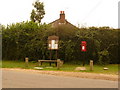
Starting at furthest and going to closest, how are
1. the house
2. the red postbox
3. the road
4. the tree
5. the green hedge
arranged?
1. the tree
2. the house
3. the green hedge
4. the red postbox
5. the road

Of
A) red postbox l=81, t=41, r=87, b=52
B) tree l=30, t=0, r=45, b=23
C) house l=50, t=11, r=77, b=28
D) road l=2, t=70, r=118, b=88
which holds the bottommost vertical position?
road l=2, t=70, r=118, b=88

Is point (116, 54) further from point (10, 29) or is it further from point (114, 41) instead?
point (10, 29)

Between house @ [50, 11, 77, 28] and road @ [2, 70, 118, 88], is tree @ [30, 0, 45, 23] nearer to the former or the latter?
house @ [50, 11, 77, 28]

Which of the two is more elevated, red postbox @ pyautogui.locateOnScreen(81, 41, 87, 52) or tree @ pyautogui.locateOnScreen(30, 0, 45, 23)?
tree @ pyautogui.locateOnScreen(30, 0, 45, 23)

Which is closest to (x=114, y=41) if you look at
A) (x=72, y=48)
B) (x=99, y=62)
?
(x=99, y=62)

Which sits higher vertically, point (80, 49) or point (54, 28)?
point (54, 28)

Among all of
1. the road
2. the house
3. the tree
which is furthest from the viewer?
the tree

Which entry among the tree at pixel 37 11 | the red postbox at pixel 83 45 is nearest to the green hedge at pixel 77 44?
the red postbox at pixel 83 45

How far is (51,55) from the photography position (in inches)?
811

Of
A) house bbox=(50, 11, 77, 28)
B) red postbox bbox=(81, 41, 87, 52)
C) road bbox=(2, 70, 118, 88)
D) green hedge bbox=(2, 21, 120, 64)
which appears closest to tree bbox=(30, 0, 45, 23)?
house bbox=(50, 11, 77, 28)

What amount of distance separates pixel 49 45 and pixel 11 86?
11230 millimetres

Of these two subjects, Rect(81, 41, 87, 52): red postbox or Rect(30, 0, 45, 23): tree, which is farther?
Rect(30, 0, 45, 23): tree

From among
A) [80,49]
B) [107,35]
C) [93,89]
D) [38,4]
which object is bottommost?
[93,89]

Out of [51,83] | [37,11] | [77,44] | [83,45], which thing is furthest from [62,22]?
[51,83]
